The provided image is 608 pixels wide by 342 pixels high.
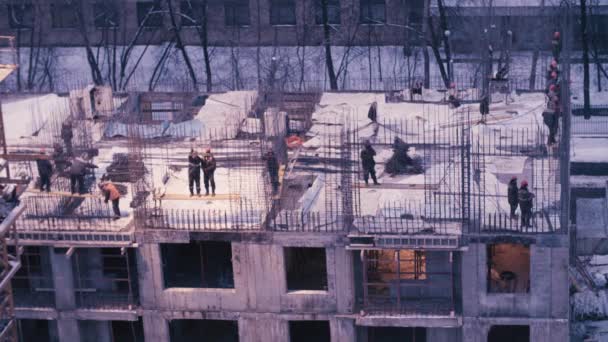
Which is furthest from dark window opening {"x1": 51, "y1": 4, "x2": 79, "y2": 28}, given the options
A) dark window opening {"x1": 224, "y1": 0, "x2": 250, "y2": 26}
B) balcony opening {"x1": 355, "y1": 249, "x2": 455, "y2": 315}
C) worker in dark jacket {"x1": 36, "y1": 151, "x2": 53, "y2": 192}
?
balcony opening {"x1": 355, "y1": 249, "x2": 455, "y2": 315}

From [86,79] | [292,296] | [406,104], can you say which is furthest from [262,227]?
[86,79]

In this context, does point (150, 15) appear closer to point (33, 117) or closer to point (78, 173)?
point (33, 117)

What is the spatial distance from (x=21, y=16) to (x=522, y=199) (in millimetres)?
46230

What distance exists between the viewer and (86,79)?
95.6 metres

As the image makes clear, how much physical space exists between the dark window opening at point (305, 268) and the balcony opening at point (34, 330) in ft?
32.9

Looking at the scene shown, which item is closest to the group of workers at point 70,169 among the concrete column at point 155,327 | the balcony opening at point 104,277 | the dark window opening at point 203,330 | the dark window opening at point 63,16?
the balcony opening at point 104,277

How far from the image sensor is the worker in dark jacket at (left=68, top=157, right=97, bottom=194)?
6450 cm

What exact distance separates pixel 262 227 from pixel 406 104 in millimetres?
15514

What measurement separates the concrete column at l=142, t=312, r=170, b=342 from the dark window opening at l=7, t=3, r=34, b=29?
3813 centimetres

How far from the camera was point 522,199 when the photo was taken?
198 ft

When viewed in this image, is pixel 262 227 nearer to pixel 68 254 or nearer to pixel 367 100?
pixel 68 254

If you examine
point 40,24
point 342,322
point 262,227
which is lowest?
point 342,322

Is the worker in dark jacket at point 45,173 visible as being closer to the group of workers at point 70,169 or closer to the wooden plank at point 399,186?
the group of workers at point 70,169

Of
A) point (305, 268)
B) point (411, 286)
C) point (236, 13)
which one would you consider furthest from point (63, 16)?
point (411, 286)
